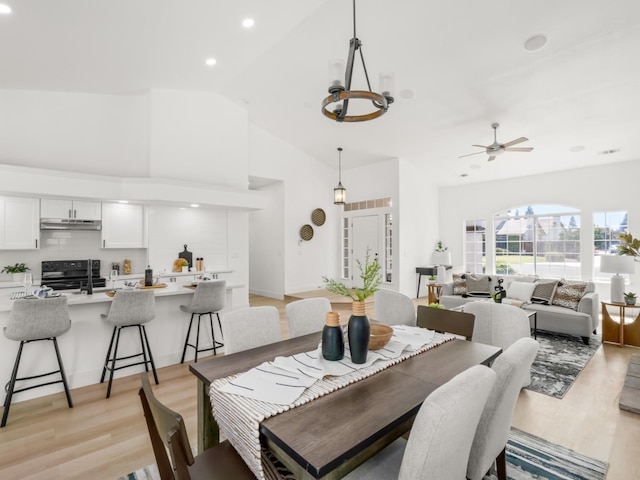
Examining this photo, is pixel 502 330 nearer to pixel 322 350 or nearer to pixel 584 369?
pixel 584 369

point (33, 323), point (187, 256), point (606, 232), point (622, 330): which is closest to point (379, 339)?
point (33, 323)

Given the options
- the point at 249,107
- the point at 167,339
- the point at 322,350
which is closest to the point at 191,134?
the point at 249,107

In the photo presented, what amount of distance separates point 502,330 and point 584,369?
1.58 metres

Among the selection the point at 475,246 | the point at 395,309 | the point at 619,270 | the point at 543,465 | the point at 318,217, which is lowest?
the point at 543,465

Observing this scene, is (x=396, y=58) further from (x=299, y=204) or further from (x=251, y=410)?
(x=251, y=410)

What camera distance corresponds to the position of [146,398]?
112 centimetres

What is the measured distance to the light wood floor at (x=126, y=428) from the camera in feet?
6.66

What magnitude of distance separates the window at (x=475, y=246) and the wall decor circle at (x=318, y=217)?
3587 mm

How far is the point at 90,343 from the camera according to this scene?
3186 millimetres

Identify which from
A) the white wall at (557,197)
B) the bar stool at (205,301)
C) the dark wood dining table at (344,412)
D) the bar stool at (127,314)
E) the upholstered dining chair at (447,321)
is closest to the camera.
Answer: the dark wood dining table at (344,412)

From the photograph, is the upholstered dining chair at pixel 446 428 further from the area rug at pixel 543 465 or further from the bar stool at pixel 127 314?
the bar stool at pixel 127 314

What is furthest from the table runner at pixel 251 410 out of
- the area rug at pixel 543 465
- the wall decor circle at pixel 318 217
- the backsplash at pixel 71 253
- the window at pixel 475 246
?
the window at pixel 475 246

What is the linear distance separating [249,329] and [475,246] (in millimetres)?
7450

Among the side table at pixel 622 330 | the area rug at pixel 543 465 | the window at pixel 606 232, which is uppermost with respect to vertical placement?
the window at pixel 606 232
